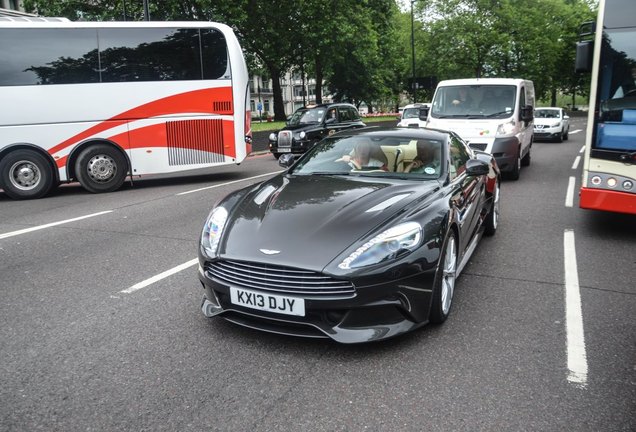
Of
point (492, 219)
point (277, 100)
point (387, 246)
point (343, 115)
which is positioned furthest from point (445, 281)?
point (277, 100)

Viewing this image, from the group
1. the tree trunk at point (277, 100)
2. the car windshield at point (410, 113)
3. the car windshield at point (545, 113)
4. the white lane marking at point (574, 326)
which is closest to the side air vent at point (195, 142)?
the white lane marking at point (574, 326)

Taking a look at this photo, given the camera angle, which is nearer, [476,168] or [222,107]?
[476,168]

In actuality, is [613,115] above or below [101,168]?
above

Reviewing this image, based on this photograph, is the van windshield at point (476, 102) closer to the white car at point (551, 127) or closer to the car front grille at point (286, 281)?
the car front grille at point (286, 281)

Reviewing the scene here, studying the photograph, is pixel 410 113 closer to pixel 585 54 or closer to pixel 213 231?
pixel 585 54

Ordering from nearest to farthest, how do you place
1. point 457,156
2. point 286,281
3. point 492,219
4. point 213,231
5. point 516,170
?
point 286,281, point 213,231, point 457,156, point 492,219, point 516,170

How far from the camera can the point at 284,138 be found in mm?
17641

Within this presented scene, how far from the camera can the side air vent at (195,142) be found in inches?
468

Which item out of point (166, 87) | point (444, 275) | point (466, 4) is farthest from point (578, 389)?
point (466, 4)

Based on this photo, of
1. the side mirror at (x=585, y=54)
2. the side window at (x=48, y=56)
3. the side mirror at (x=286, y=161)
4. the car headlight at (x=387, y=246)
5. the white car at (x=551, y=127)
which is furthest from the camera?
the white car at (x=551, y=127)

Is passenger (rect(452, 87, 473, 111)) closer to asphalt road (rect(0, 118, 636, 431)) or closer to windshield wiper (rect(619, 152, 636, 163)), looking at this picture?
windshield wiper (rect(619, 152, 636, 163))

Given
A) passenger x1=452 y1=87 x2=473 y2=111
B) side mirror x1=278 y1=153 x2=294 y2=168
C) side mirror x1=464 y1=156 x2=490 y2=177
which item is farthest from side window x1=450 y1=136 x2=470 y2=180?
passenger x1=452 y1=87 x2=473 y2=111

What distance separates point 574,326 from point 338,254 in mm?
1895

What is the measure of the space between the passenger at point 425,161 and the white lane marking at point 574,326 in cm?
153
